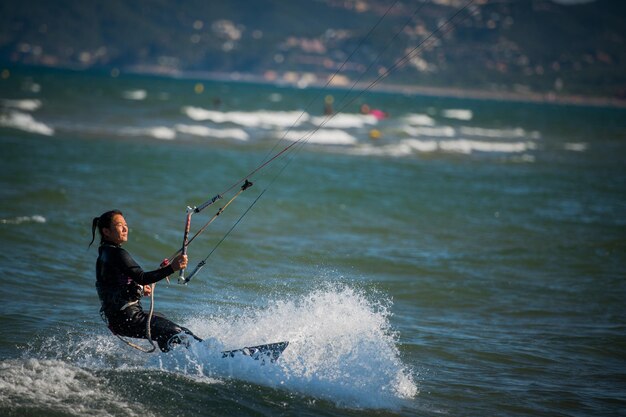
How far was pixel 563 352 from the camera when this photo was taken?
10.4 metres

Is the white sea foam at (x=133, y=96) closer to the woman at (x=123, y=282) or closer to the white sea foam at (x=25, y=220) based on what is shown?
the white sea foam at (x=25, y=220)

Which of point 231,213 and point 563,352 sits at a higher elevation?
point 231,213

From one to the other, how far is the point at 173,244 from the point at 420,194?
35.4ft

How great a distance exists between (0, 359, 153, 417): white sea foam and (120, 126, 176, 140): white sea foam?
31.2 m

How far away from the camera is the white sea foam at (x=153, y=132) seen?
130 feet

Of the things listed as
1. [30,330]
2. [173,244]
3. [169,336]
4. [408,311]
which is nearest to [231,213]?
[173,244]

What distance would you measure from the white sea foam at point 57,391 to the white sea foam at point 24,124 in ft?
92.1

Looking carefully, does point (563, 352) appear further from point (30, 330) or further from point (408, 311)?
point (30, 330)

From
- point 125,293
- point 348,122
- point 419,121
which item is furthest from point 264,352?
point 419,121

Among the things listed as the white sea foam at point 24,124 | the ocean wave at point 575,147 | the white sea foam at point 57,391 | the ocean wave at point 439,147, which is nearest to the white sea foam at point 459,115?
the ocean wave at point 575,147

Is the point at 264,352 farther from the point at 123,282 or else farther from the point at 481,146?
the point at 481,146

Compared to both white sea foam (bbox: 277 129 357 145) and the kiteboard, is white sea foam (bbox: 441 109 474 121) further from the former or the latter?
the kiteboard

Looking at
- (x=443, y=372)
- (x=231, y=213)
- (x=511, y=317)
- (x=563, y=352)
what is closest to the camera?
(x=443, y=372)

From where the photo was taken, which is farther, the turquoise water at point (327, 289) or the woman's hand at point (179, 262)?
the turquoise water at point (327, 289)
